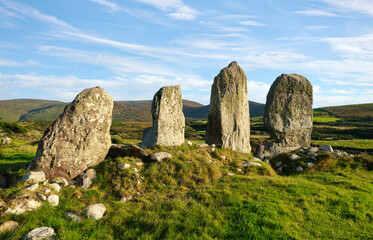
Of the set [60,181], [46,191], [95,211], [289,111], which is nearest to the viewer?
[95,211]

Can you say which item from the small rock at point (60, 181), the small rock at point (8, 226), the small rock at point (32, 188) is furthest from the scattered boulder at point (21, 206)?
the small rock at point (60, 181)

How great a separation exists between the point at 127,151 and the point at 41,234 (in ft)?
19.7

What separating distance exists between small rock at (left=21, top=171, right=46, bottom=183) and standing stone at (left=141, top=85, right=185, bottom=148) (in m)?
6.09

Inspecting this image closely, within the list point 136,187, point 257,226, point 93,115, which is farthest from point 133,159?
point 257,226

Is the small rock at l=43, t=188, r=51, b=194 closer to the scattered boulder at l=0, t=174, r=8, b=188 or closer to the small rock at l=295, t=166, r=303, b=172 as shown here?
the scattered boulder at l=0, t=174, r=8, b=188

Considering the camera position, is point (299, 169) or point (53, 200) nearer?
point (53, 200)

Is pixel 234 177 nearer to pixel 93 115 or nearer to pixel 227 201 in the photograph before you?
pixel 227 201

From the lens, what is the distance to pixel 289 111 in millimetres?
19344

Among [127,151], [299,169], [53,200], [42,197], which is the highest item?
[127,151]

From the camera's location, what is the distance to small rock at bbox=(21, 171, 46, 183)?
9.20m

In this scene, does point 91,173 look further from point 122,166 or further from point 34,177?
point 34,177

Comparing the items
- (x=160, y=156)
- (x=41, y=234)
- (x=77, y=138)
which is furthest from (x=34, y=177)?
(x=160, y=156)

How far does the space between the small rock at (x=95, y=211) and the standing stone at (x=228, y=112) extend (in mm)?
10374

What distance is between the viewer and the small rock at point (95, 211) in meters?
7.72
